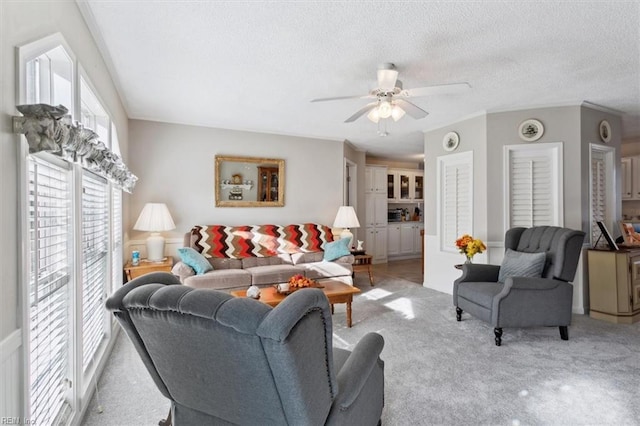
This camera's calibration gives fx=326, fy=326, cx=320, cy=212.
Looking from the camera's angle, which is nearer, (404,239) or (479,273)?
(479,273)

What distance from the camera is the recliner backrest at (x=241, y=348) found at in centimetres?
98

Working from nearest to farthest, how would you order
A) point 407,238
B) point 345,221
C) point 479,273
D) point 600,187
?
point 479,273, point 600,187, point 345,221, point 407,238

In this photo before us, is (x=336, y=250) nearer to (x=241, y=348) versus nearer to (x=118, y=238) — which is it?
(x=118, y=238)

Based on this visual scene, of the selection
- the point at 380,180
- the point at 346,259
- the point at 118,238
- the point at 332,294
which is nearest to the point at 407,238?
the point at 380,180

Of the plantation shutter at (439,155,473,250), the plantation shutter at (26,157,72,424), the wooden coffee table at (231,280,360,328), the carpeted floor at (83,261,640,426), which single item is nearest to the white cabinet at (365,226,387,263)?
the plantation shutter at (439,155,473,250)

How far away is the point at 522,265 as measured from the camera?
10.5 feet

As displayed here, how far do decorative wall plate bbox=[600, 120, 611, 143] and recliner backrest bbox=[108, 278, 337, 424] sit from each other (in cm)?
473

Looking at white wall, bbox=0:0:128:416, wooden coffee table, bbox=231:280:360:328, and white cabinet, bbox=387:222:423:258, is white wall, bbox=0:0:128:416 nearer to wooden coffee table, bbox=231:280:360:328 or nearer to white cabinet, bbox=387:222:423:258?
wooden coffee table, bbox=231:280:360:328

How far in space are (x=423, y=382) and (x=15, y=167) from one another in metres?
2.55

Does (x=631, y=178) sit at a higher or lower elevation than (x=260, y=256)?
higher

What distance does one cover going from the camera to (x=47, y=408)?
5.08 ft

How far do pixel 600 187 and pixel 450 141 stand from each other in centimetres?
191

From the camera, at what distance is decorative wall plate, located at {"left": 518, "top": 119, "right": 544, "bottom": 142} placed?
155 inches

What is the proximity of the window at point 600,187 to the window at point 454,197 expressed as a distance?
1.35m
